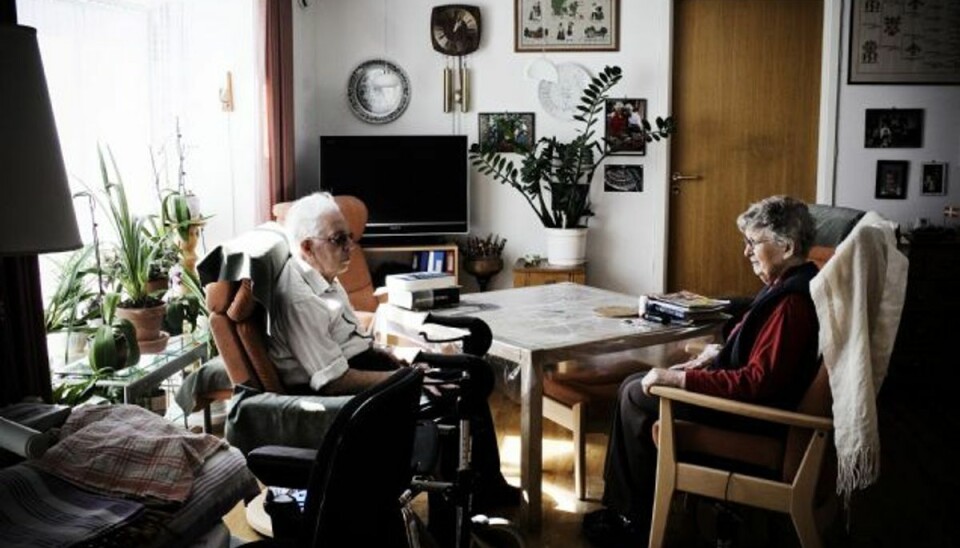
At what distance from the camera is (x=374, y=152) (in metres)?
5.31

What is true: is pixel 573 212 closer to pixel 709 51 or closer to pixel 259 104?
pixel 709 51

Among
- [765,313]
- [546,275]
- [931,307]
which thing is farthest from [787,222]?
[546,275]

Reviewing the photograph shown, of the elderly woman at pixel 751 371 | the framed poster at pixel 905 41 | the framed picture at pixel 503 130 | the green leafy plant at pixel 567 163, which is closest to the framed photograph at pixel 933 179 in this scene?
the framed poster at pixel 905 41

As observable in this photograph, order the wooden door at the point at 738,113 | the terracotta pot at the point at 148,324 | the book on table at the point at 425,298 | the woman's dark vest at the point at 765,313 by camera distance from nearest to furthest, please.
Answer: the woman's dark vest at the point at 765,313 → the terracotta pot at the point at 148,324 → the book on table at the point at 425,298 → the wooden door at the point at 738,113

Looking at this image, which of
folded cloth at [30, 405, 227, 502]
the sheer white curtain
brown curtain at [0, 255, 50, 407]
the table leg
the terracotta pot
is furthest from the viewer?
the sheer white curtain

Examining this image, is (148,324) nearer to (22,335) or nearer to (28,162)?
(22,335)

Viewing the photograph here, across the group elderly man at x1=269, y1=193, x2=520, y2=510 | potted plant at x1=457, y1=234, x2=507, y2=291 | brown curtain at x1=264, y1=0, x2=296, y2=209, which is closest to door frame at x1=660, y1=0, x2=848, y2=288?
potted plant at x1=457, y1=234, x2=507, y2=291

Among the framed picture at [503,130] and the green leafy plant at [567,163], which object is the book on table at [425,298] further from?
the framed picture at [503,130]

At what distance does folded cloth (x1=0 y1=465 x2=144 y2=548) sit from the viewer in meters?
1.58

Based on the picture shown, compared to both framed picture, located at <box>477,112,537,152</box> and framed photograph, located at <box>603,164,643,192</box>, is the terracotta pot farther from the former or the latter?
framed photograph, located at <box>603,164,643,192</box>

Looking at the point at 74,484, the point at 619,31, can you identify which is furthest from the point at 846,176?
the point at 74,484

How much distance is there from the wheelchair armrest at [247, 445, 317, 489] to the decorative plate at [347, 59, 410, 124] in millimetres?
4008

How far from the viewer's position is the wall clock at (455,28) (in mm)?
5516

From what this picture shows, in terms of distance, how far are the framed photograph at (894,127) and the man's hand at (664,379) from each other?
3.41 metres
